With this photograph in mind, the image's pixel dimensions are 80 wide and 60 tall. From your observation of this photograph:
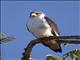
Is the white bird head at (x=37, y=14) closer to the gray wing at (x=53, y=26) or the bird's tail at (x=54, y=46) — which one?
the gray wing at (x=53, y=26)

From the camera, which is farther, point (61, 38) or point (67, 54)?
point (67, 54)

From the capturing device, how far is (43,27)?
4855 millimetres

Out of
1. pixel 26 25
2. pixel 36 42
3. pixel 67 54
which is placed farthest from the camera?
pixel 26 25

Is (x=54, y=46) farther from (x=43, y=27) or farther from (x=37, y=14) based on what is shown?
(x=37, y=14)

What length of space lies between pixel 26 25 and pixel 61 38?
6.67 ft

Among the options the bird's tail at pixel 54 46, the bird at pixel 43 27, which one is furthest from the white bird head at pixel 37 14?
the bird's tail at pixel 54 46

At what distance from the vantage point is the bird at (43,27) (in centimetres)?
471

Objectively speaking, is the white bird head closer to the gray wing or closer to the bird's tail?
the gray wing

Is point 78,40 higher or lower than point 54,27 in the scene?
higher

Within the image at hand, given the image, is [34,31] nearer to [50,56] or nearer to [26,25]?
[26,25]

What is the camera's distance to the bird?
186 inches

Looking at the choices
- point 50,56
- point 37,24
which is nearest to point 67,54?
point 50,56

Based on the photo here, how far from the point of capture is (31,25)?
4832mm

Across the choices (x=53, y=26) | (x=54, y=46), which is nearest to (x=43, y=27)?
(x=53, y=26)
